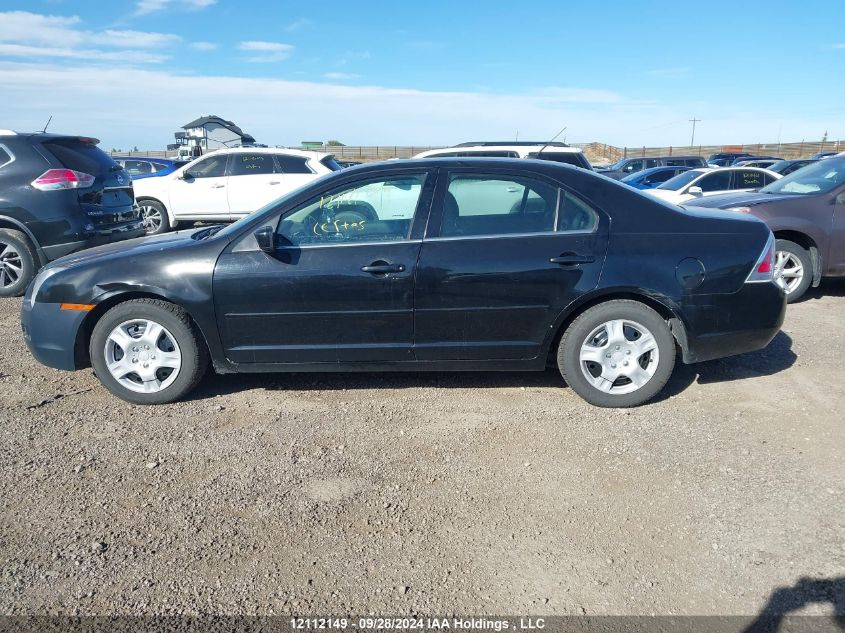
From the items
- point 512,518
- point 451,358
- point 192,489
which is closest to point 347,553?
point 512,518

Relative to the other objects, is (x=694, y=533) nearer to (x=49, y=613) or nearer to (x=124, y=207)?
(x=49, y=613)

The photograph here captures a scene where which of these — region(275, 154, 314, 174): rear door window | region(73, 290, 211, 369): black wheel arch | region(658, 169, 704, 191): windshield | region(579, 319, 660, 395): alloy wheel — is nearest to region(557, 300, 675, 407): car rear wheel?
region(579, 319, 660, 395): alloy wheel

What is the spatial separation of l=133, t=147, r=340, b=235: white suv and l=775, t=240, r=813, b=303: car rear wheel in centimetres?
803

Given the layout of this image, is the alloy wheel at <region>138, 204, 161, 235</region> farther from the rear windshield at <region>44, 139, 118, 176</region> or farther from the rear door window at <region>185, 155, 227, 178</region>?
the rear windshield at <region>44, 139, 118, 176</region>

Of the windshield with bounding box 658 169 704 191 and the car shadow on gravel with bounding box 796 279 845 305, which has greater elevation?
the windshield with bounding box 658 169 704 191

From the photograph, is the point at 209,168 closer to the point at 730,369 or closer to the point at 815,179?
the point at 815,179

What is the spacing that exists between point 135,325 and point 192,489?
143cm

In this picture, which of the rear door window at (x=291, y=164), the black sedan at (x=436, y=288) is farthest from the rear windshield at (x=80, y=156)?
the rear door window at (x=291, y=164)

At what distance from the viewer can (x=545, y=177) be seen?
4.18 meters

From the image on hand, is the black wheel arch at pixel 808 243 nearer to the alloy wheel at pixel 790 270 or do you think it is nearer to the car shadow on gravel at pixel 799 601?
the alloy wheel at pixel 790 270

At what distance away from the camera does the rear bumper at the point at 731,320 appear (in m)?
4.07

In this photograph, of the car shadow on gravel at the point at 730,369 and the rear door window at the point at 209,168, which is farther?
the rear door window at the point at 209,168

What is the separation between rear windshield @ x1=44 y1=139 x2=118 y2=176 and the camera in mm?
7301

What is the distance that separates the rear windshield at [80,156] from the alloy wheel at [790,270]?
7822 millimetres
